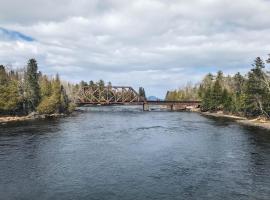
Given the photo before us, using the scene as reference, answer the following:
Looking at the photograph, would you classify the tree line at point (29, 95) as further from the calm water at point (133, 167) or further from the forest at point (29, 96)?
the calm water at point (133, 167)

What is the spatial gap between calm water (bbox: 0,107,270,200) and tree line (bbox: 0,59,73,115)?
1919 inches

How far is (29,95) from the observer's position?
13438 centimetres

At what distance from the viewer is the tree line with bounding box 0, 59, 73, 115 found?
4899 inches

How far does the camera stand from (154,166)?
4981 cm

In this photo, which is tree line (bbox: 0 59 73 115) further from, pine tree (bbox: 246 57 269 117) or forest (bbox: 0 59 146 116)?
pine tree (bbox: 246 57 269 117)

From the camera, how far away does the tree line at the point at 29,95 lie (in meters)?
124

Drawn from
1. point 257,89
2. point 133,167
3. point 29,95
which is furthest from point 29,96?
point 133,167

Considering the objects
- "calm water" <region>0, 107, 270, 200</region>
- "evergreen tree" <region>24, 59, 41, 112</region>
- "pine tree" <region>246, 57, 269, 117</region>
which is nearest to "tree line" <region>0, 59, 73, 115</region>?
"evergreen tree" <region>24, 59, 41, 112</region>

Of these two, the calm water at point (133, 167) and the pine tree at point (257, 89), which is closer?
the calm water at point (133, 167)

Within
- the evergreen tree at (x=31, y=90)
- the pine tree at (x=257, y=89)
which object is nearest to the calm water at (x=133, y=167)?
the pine tree at (x=257, y=89)

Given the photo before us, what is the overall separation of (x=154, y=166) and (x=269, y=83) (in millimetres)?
82892

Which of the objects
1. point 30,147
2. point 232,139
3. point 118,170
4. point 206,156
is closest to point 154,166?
point 118,170

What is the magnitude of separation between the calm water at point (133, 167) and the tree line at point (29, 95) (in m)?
48.7

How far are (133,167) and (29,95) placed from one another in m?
94.9
